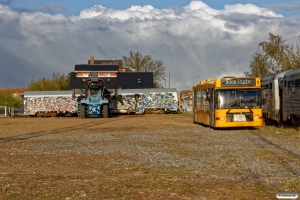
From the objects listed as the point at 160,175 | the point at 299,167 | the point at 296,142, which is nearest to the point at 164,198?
the point at 160,175

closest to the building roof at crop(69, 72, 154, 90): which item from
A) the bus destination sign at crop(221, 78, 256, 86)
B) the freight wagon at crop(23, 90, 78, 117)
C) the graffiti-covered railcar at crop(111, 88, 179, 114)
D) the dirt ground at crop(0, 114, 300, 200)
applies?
the graffiti-covered railcar at crop(111, 88, 179, 114)

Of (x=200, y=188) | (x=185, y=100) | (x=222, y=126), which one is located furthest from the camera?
(x=185, y=100)

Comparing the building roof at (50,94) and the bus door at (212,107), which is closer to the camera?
the bus door at (212,107)

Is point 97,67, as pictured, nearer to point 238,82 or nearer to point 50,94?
point 50,94

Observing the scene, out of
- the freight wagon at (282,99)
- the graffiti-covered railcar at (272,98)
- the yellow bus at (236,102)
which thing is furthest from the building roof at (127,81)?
the yellow bus at (236,102)

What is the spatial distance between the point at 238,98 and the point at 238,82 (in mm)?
817

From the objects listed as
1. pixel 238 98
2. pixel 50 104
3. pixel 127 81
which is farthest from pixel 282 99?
pixel 127 81

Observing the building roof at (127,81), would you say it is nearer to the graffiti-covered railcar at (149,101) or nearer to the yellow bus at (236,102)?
the graffiti-covered railcar at (149,101)

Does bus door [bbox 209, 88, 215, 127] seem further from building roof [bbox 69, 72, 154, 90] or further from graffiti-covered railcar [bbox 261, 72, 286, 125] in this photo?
building roof [bbox 69, 72, 154, 90]

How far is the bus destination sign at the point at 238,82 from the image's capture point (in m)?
27.9

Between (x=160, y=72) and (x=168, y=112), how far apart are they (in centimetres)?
3566

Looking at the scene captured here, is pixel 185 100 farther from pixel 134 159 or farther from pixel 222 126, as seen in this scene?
pixel 134 159

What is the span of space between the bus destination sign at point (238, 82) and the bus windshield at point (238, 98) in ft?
1.01

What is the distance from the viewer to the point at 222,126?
27.7 m
